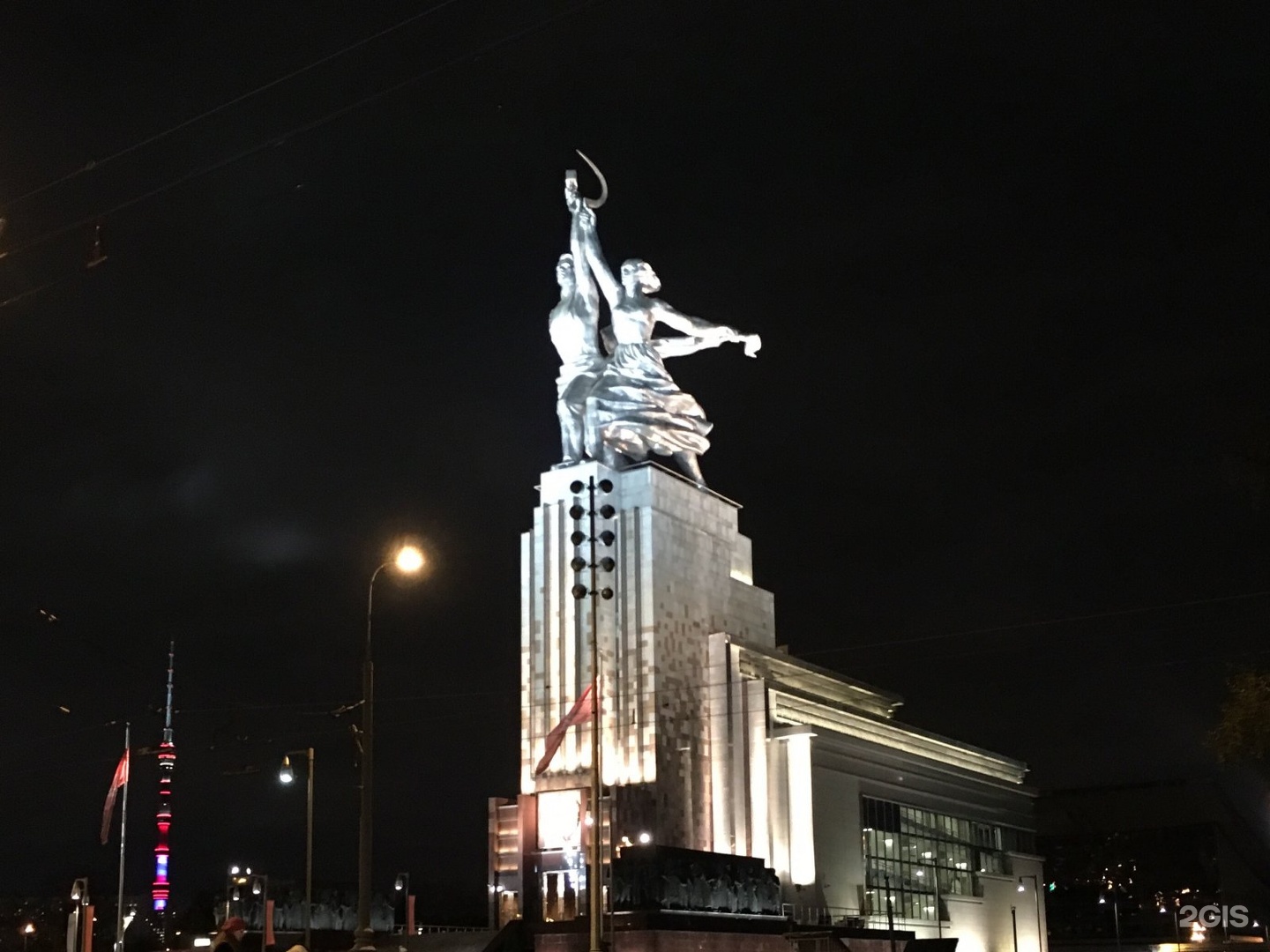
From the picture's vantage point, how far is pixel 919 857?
80062 millimetres

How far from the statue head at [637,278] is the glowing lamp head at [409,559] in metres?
48.0

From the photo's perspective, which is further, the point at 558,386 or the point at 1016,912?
the point at 1016,912

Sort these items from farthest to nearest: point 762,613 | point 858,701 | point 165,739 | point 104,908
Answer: point 104,908 < point 165,739 < point 858,701 < point 762,613

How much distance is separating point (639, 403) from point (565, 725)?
18.3 meters

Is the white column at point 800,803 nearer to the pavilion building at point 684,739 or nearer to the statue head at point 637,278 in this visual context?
the pavilion building at point 684,739

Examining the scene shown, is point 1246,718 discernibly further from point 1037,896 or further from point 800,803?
point 1037,896

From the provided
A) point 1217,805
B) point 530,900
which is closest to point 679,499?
point 530,900

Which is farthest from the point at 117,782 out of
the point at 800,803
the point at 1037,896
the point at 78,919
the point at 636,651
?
the point at 1037,896

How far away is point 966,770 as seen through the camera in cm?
8869

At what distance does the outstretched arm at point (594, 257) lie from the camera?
75875 mm

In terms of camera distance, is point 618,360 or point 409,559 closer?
point 409,559

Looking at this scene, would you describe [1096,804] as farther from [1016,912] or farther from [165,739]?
[165,739]

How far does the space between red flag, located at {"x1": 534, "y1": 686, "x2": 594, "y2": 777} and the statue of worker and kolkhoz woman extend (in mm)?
12946

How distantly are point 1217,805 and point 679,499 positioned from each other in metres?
67.7
